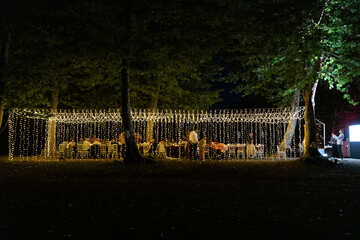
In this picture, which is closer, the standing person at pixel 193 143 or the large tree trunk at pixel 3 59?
the large tree trunk at pixel 3 59

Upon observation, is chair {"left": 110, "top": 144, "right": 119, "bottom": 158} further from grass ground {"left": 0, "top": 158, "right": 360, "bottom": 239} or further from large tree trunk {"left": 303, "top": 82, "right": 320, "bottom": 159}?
grass ground {"left": 0, "top": 158, "right": 360, "bottom": 239}

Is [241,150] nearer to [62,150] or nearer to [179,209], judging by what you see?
[62,150]

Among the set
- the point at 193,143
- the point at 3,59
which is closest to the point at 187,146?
the point at 193,143

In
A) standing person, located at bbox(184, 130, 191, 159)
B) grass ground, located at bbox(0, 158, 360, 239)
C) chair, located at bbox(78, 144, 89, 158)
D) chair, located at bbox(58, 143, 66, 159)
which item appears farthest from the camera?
chair, located at bbox(78, 144, 89, 158)

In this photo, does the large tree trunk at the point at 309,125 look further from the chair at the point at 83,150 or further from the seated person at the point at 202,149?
the chair at the point at 83,150

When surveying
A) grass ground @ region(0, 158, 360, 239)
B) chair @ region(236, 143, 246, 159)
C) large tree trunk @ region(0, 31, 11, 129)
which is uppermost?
large tree trunk @ region(0, 31, 11, 129)

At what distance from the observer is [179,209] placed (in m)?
5.13

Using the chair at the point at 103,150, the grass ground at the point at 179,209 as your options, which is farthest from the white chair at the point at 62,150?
the grass ground at the point at 179,209

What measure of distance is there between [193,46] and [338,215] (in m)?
10.3

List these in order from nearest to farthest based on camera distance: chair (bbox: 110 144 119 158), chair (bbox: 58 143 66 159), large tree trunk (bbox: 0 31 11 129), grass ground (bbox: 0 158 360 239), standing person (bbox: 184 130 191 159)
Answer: grass ground (bbox: 0 158 360 239), large tree trunk (bbox: 0 31 11 129), standing person (bbox: 184 130 191 159), chair (bbox: 58 143 66 159), chair (bbox: 110 144 119 158)

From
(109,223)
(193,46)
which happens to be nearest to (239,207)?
(109,223)

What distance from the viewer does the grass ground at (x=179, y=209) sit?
12.9 feet

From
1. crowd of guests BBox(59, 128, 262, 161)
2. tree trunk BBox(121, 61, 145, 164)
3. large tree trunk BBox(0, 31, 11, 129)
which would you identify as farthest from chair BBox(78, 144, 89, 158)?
tree trunk BBox(121, 61, 145, 164)

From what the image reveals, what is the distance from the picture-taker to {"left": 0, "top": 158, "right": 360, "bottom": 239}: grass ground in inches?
154
